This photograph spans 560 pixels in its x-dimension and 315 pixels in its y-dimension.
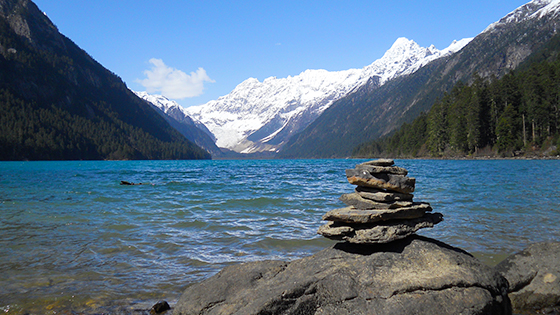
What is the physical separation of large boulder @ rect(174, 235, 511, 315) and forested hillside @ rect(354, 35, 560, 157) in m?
92.0

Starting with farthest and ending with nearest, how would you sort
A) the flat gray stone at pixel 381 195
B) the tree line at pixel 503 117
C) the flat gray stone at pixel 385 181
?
the tree line at pixel 503 117, the flat gray stone at pixel 385 181, the flat gray stone at pixel 381 195

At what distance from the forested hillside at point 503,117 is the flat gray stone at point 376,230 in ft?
301

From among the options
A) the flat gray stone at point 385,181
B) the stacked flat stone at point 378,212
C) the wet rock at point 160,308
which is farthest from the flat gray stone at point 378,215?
the wet rock at point 160,308

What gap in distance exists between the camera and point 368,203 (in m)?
7.39

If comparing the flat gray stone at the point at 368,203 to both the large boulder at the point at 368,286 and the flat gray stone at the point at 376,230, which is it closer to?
the flat gray stone at the point at 376,230

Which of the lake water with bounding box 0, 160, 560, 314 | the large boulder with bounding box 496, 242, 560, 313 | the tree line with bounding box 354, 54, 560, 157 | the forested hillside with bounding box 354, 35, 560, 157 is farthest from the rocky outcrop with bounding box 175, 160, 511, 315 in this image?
the forested hillside with bounding box 354, 35, 560, 157

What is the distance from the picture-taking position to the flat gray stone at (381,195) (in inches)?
280

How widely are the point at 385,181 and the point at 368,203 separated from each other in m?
0.62

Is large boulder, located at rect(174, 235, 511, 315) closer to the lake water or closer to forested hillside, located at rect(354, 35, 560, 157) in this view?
the lake water

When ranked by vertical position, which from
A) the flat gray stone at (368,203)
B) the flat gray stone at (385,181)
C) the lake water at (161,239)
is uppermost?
the flat gray stone at (385,181)

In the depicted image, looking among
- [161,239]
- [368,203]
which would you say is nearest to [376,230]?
[368,203]

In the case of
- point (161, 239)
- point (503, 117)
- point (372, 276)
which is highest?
point (503, 117)

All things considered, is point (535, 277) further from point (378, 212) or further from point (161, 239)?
point (161, 239)

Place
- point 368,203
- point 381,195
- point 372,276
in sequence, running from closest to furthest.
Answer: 1. point 372,276
2. point 381,195
3. point 368,203
